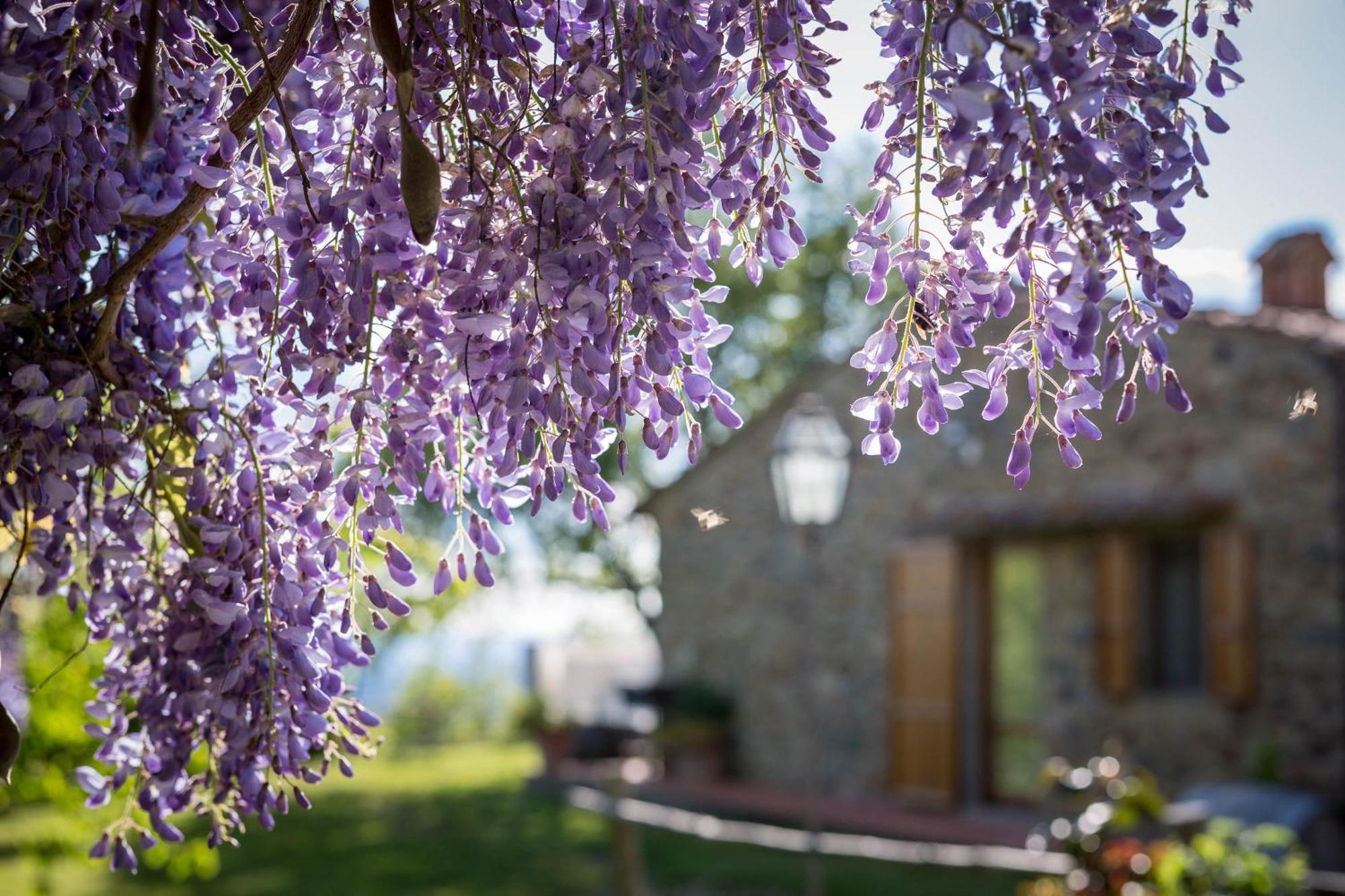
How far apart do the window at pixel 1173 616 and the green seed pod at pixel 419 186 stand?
25.3ft

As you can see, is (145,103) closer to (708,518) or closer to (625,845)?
(708,518)

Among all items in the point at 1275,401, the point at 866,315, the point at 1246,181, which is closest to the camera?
the point at 1246,181

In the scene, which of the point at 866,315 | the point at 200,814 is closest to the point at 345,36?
the point at 200,814

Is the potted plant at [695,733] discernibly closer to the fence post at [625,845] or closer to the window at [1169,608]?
the window at [1169,608]

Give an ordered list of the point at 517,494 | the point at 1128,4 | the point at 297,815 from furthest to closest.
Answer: the point at 297,815 → the point at 517,494 → the point at 1128,4

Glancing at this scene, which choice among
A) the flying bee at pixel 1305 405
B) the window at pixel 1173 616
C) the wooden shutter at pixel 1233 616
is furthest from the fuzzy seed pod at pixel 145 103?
the window at pixel 1173 616

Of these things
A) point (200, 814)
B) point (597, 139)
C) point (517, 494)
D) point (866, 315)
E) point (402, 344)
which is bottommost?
point (200, 814)

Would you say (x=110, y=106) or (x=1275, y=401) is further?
(x=1275, y=401)

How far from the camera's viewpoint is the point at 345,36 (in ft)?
3.96

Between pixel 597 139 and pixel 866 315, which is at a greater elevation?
pixel 866 315

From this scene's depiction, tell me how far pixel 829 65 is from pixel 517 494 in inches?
21.0

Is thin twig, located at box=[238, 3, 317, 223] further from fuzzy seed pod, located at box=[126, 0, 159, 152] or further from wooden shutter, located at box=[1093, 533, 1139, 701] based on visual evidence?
wooden shutter, located at box=[1093, 533, 1139, 701]

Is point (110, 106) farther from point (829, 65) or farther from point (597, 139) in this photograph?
point (829, 65)

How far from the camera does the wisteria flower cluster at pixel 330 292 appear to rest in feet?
3.65
